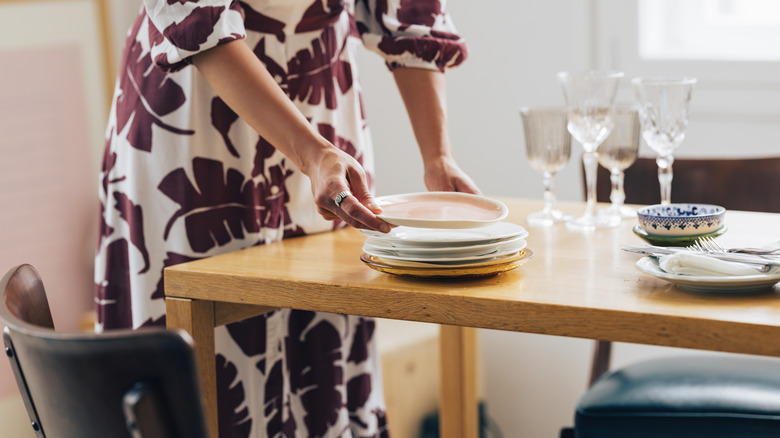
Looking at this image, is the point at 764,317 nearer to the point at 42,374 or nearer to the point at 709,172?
the point at 42,374

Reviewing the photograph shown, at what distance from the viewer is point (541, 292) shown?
1.00 metres

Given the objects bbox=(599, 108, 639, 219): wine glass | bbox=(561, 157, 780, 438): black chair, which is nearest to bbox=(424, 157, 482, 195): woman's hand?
bbox=(599, 108, 639, 219): wine glass

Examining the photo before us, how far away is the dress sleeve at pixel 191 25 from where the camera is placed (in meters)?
1.17

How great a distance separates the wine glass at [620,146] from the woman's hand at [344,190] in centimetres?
45

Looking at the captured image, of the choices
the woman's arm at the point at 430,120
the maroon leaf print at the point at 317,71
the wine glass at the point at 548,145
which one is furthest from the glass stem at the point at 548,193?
the maroon leaf print at the point at 317,71

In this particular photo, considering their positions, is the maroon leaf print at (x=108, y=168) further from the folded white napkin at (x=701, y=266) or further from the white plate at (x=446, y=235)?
the folded white napkin at (x=701, y=266)

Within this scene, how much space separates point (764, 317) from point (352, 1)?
812 mm

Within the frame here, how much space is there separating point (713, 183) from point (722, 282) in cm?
84

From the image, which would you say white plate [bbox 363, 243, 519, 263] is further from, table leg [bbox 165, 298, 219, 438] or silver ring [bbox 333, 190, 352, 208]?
table leg [bbox 165, 298, 219, 438]

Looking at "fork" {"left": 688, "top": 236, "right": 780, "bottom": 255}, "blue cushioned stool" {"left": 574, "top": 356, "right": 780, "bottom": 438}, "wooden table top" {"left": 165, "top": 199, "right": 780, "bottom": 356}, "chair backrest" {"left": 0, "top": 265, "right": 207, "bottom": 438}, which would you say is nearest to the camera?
"chair backrest" {"left": 0, "top": 265, "right": 207, "bottom": 438}

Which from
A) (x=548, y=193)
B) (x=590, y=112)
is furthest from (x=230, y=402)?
(x=590, y=112)

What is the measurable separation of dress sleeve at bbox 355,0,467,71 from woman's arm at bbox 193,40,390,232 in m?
0.29

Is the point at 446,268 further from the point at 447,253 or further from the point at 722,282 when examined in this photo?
the point at 722,282

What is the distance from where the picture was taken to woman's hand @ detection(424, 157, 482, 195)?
132 centimetres
